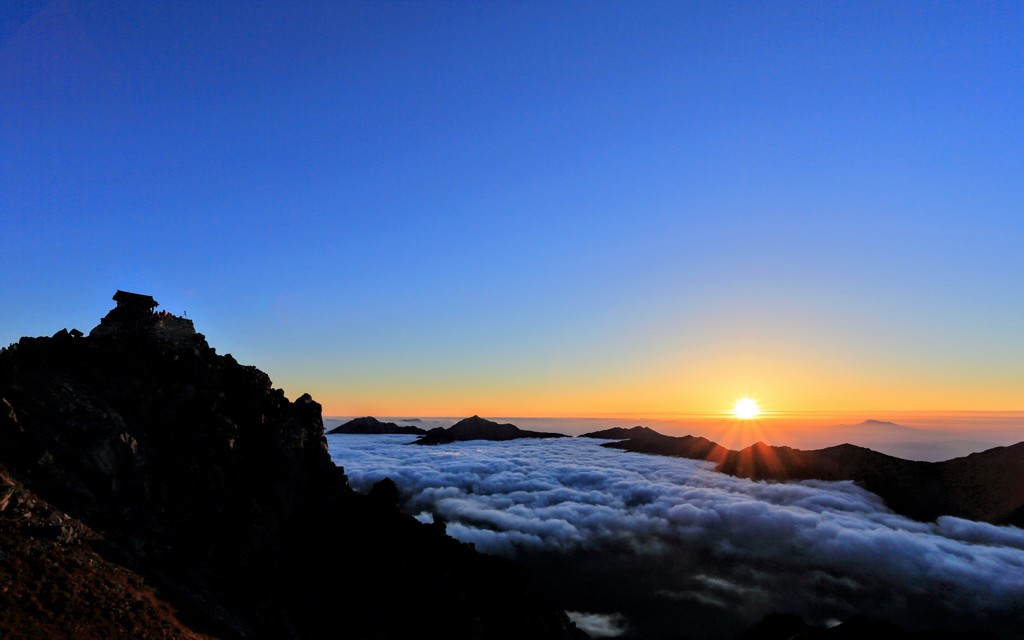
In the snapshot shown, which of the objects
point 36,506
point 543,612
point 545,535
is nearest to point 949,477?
point 545,535

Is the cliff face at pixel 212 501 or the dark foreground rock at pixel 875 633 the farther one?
the dark foreground rock at pixel 875 633

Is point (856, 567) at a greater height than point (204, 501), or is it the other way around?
point (204, 501)

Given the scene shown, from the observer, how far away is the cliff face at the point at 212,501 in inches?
1312

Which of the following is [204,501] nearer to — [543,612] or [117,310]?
[117,310]

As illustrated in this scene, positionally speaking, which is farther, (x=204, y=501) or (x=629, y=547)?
(x=629, y=547)

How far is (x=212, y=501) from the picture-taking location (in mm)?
42719

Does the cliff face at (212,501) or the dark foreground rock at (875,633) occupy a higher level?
the cliff face at (212,501)

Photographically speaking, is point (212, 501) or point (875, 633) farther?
point (875, 633)

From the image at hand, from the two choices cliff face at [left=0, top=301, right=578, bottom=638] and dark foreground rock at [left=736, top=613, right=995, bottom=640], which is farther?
dark foreground rock at [left=736, top=613, right=995, bottom=640]

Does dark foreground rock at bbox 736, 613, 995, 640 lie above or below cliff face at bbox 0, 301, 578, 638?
below

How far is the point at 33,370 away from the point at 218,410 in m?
14.2

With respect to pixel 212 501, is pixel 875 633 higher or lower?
lower

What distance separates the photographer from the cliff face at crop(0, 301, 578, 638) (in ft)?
109

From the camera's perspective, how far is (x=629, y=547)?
602ft
